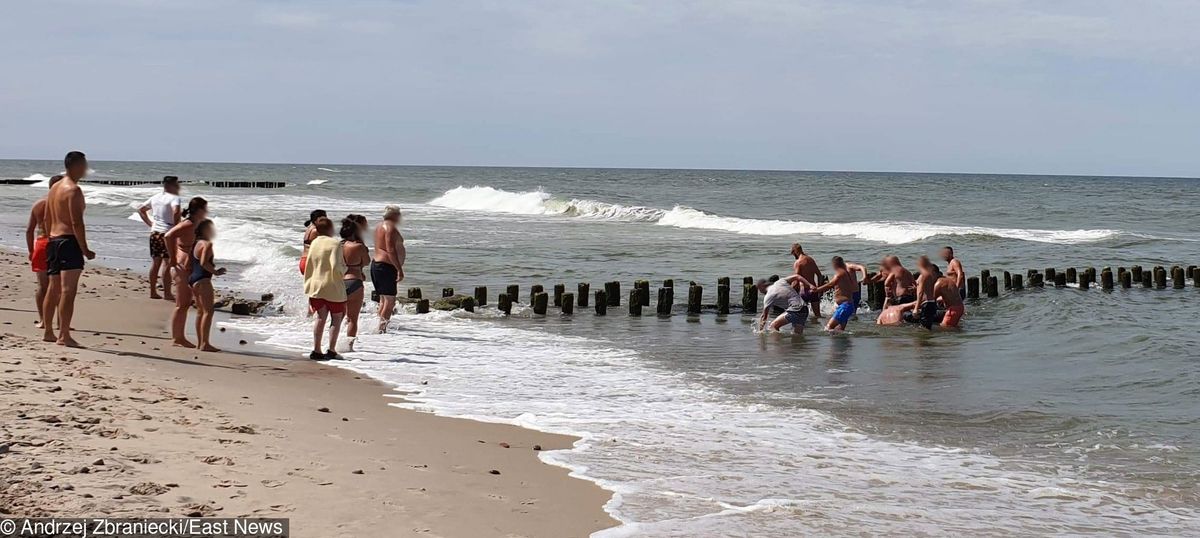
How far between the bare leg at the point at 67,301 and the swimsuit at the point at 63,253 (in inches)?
2.7

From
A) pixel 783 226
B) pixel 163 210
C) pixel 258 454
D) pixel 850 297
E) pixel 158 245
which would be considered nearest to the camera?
pixel 258 454

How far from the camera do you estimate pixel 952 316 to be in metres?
16.5

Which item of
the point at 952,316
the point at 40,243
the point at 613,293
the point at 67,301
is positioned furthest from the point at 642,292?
the point at 67,301

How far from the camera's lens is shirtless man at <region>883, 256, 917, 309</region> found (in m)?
17.2

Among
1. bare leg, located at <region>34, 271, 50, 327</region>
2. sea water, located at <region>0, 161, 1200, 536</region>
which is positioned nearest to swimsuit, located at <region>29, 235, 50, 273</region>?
bare leg, located at <region>34, 271, 50, 327</region>

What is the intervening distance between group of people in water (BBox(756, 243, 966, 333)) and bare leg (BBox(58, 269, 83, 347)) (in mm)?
9078

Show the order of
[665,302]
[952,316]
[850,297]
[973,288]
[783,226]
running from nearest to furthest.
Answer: [850,297]
[952,316]
[665,302]
[973,288]
[783,226]

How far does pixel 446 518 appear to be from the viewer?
5.76 metres

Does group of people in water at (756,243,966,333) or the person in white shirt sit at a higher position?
the person in white shirt

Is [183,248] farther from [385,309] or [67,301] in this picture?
[385,309]

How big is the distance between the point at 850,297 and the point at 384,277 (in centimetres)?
677

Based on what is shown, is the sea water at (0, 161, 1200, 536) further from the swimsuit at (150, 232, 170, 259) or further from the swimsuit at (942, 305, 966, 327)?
the swimsuit at (150, 232, 170, 259)

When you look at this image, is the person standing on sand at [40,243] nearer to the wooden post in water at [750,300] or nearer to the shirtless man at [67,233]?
the shirtless man at [67,233]

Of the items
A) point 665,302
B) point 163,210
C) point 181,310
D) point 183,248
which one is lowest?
point 665,302
